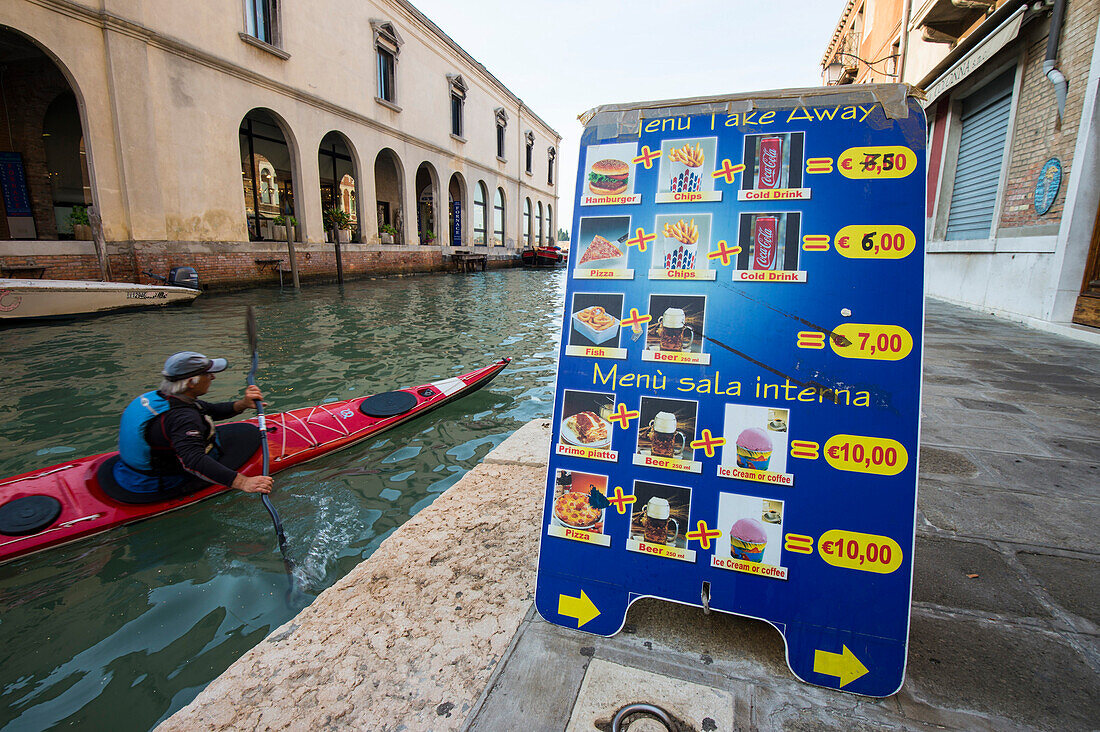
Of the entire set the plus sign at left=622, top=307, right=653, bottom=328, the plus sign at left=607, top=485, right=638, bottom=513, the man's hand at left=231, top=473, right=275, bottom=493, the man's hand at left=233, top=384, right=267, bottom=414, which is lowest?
the man's hand at left=231, top=473, right=275, bottom=493

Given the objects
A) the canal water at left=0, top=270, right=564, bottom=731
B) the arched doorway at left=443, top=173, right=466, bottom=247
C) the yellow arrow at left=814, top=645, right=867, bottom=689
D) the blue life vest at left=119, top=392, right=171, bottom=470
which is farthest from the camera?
the arched doorway at left=443, top=173, right=466, bottom=247

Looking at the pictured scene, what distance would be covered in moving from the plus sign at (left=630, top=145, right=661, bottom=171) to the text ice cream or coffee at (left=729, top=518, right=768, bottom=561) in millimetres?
1303

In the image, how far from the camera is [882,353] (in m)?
1.64

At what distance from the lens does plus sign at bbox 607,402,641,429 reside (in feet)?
6.05

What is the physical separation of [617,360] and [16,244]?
50.6ft

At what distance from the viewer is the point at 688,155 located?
1.85m

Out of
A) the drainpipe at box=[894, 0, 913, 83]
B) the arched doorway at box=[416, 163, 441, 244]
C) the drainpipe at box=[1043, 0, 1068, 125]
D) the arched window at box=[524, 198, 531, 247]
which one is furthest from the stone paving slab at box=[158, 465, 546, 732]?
the arched window at box=[524, 198, 531, 247]

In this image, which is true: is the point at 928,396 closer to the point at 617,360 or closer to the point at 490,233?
the point at 617,360

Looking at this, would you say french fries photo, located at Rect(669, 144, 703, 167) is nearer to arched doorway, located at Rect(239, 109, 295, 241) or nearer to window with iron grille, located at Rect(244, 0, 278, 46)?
arched doorway, located at Rect(239, 109, 295, 241)

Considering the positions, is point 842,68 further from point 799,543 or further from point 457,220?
point 457,220

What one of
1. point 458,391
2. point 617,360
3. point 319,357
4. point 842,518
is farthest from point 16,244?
point 842,518

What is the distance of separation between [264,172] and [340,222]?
20.4 feet

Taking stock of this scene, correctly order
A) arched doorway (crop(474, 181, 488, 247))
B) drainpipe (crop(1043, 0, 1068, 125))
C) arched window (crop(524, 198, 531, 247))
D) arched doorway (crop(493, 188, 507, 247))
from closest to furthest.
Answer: drainpipe (crop(1043, 0, 1068, 125)) < arched doorway (crop(474, 181, 488, 247)) < arched doorway (crop(493, 188, 507, 247)) < arched window (crop(524, 198, 531, 247))

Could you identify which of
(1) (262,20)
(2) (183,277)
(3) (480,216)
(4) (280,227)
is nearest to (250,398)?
(2) (183,277)
